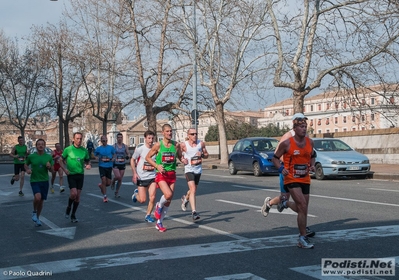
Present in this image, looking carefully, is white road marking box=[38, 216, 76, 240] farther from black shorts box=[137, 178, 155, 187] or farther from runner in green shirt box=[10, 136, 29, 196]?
runner in green shirt box=[10, 136, 29, 196]

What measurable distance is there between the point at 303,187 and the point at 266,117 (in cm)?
10348

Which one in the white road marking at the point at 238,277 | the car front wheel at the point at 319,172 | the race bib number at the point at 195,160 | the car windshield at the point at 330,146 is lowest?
the white road marking at the point at 238,277

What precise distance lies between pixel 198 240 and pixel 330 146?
1465 cm

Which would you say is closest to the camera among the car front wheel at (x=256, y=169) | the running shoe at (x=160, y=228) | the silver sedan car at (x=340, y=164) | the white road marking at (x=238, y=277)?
the white road marking at (x=238, y=277)

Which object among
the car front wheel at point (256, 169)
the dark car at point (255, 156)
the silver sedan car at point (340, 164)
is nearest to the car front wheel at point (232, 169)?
the dark car at point (255, 156)

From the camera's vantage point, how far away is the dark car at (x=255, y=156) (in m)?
24.3

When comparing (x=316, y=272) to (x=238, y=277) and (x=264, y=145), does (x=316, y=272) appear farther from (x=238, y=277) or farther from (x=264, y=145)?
(x=264, y=145)

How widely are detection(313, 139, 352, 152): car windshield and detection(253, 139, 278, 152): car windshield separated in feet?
8.67

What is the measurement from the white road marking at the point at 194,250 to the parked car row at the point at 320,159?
31.5 ft

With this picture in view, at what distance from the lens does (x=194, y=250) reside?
8.16 meters

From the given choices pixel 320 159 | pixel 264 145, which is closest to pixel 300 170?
pixel 320 159

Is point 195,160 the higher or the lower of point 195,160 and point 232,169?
the higher

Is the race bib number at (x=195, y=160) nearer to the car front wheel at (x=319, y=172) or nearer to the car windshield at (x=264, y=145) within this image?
the car front wheel at (x=319, y=172)

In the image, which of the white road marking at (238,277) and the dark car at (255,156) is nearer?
the white road marking at (238,277)
